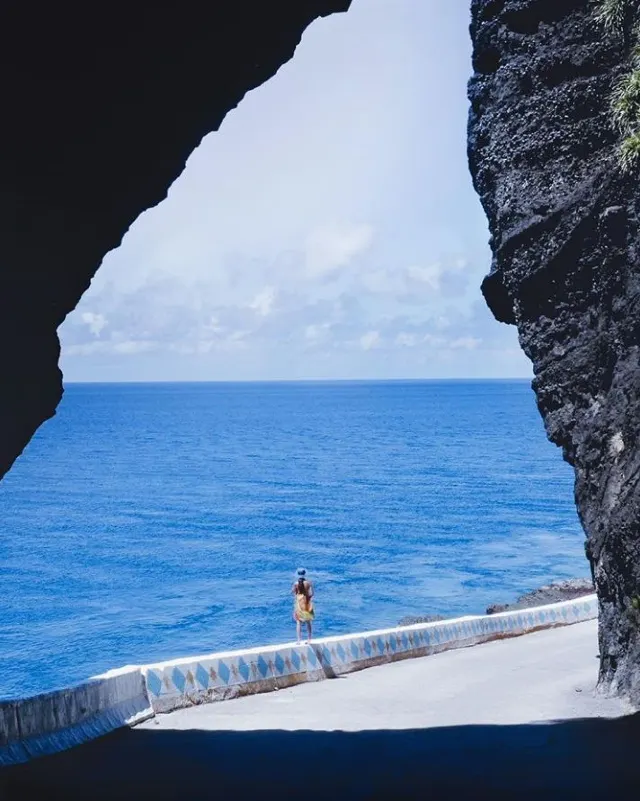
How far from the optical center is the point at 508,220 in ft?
60.3

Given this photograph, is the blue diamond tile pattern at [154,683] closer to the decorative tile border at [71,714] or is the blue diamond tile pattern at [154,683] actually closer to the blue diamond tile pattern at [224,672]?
the decorative tile border at [71,714]

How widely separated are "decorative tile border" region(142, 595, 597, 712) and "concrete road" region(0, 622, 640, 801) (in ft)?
1.33

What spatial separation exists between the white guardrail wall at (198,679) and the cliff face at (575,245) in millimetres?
5374

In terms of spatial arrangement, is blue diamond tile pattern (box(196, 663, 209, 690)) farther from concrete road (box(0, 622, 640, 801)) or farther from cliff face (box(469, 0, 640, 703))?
cliff face (box(469, 0, 640, 703))

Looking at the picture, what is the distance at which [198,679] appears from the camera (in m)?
17.0

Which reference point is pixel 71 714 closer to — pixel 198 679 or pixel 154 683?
pixel 154 683

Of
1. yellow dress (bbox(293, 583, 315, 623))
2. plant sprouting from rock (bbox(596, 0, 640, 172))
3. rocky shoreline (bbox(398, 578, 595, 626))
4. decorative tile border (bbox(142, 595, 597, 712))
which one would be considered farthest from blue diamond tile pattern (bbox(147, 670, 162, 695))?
rocky shoreline (bbox(398, 578, 595, 626))

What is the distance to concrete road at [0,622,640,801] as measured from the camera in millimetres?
11672

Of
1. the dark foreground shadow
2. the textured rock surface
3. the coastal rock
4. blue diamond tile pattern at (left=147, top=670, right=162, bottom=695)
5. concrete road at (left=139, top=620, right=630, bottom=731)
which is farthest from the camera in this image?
the coastal rock

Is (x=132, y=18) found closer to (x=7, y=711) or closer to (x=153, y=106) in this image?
(x=153, y=106)

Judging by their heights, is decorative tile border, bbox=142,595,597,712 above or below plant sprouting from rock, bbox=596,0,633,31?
below

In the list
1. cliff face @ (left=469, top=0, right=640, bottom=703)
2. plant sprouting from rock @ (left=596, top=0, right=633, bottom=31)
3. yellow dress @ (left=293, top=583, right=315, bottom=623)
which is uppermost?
plant sprouting from rock @ (left=596, top=0, right=633, bottom=31)

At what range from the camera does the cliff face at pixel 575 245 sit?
52.6 ft

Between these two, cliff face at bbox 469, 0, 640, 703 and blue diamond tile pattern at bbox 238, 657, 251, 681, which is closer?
cliff face at bbox 469, 0, 640, 703
